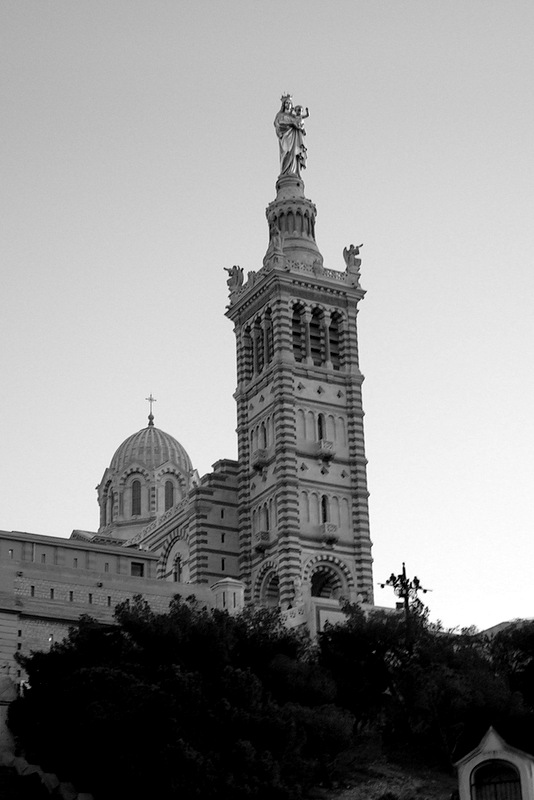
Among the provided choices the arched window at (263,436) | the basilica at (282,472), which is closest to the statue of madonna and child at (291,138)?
the basilica at (282,472)

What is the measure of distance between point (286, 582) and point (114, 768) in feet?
86.6

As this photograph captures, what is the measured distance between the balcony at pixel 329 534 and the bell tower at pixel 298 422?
51mm

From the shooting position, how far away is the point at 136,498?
102m

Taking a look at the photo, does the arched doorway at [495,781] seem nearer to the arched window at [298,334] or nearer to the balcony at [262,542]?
the balcony at [262,542]

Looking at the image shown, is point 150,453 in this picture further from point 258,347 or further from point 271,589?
point 271,589

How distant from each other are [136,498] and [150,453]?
3192 millimetres

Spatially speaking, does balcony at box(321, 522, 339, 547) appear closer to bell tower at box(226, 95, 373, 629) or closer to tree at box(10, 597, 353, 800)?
bell tower at box(226, 95, 373, 629)

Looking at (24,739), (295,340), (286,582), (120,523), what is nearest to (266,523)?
(286,582)

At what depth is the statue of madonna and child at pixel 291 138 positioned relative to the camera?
92812 millimetres

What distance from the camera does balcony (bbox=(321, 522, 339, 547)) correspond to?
81312mm

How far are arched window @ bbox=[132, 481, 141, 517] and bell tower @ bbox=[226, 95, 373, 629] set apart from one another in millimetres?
16969

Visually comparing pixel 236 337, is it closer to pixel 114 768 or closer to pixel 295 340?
pixel 295 340

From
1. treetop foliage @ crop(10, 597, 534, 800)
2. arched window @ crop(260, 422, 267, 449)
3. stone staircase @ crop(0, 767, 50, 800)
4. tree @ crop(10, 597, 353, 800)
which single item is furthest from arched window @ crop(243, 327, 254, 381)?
stone staircase @ crop(0, 767, 50, 800)

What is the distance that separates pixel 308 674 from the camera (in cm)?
6112
